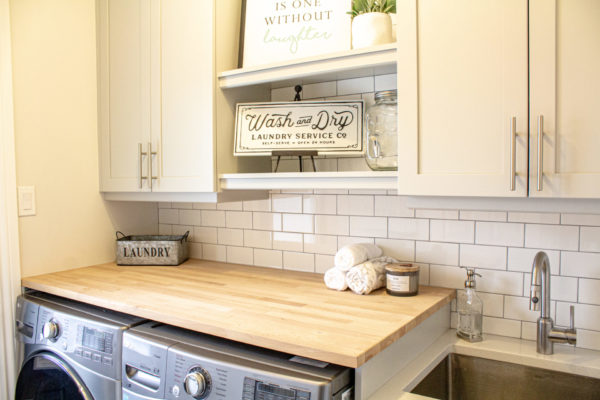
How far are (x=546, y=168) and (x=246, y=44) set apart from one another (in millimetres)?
1211

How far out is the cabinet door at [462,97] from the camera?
3.97 feet

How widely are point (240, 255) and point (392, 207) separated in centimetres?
83

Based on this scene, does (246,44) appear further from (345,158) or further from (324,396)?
(324,396)

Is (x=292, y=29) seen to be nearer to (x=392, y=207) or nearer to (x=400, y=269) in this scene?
(x=392, y=207)

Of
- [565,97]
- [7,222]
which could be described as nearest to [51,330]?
[7,222]

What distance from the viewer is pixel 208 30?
1.80 metres

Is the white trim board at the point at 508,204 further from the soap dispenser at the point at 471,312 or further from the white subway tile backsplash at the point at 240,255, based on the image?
the white subway tile backsplash at the point at 240,255

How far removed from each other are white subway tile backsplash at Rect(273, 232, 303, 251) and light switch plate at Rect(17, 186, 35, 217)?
3.52 feet

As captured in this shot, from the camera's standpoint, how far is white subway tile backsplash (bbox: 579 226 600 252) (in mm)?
1418

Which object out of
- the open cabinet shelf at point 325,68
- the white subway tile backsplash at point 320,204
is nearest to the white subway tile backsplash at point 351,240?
the white subway tile backsplash at point 320,204

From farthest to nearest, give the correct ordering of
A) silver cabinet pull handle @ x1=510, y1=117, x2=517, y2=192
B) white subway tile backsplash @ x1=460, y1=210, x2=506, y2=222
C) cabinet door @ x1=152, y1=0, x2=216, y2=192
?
1. cabinet door @ x1=152, y1=0, x2=216, y2=192
2. white subway tile backsplash @ x1=460, y1=210, x2=506, y2=222
3. silver cabinet pull handle @ x1=510, y1=117, x2=517, y2=192

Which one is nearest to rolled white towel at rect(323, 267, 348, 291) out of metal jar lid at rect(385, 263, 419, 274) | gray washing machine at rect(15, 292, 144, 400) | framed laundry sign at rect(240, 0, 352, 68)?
metal jar lid at rect(385, 263, 419, 274)

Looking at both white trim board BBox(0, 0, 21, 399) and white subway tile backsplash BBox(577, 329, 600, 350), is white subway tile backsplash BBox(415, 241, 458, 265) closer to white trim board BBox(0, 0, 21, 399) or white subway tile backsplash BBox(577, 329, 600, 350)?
white subway tile backsplash BBox(577, 329, 600, 350)

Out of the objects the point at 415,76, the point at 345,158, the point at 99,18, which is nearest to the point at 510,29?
the point at 415,76
